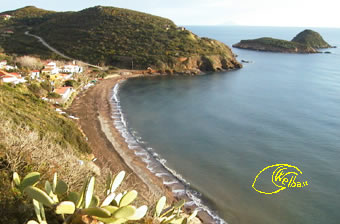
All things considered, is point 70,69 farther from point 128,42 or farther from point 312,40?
point 312,40

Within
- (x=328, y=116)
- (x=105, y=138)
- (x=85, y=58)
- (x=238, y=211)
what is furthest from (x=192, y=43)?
(x=238, y=211)

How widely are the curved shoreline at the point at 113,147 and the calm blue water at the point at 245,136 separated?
1.91m

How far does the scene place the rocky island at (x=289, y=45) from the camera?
12349cm

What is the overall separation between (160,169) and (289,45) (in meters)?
127

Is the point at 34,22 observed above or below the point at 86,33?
above

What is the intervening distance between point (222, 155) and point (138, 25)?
7254 cm

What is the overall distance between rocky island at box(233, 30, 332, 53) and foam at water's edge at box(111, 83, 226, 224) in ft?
383

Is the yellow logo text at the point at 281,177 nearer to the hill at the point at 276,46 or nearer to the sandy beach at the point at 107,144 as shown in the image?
the sandy beach at the point at 107,144

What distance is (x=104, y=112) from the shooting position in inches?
1379

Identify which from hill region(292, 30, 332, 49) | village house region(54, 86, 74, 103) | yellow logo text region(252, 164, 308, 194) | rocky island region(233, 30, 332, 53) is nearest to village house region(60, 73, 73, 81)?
village house region(54, 86, 74, 103)

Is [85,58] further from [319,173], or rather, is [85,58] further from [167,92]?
[319,173]

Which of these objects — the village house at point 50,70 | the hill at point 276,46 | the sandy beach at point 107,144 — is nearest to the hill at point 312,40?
the hill at point 276,46

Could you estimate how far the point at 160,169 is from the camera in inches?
854

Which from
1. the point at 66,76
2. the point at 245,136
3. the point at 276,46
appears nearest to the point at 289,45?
the point at 276,46
